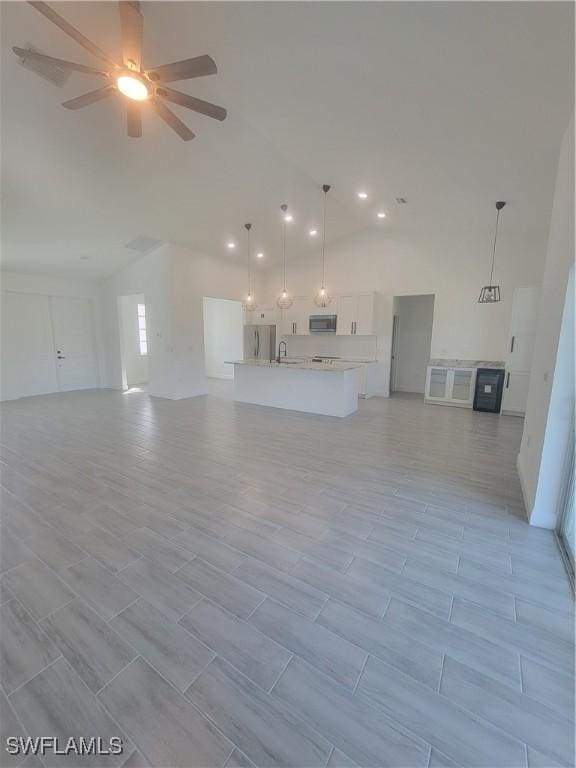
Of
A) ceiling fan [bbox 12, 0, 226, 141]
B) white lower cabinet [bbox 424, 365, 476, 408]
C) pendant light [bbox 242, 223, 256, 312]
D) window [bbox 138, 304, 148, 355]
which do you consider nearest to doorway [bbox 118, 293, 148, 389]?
window [bbox 138, 304, 148, 355]

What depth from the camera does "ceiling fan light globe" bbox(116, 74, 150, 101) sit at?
86.0 inches

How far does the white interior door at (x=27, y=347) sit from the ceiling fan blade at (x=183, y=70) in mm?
6853

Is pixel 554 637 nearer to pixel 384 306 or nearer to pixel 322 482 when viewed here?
pixel 322 482

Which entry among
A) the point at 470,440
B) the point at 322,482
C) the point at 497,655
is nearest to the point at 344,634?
the point at 497,655

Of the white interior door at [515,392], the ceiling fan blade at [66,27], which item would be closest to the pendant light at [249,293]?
the ceiling fan blade at [66,27]

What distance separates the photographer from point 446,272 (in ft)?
21.4

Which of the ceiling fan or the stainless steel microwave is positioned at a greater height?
the ceiling fan

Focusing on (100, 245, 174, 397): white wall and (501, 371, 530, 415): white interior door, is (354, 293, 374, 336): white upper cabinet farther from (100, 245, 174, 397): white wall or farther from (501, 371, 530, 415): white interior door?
(100, 245, 174, 397): white wall

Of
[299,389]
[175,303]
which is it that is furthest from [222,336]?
[299,389]

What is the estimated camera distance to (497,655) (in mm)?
1517

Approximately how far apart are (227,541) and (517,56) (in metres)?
4.06

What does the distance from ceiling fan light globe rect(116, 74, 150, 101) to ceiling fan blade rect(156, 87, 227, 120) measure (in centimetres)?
11

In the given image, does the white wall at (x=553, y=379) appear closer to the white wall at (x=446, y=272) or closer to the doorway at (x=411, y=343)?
the white wall at (x=446, y=272)

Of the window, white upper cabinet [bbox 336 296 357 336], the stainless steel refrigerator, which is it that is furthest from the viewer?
the window
